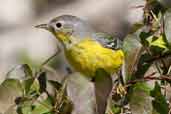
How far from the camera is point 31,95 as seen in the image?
1.11 meters

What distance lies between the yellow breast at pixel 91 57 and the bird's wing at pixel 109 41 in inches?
0.6

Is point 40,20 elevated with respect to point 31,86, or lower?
lower

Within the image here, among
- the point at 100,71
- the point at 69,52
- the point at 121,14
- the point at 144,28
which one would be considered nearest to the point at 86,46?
the point at 69,52

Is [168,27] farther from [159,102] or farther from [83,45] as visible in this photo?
[83,45]

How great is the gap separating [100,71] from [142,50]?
138 mm

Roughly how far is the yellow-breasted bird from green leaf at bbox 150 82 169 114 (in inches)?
12.9

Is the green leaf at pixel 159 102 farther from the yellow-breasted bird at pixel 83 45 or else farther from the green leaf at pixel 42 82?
the yellow-breasted bird at pixel 83 45

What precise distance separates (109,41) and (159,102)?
0.66m

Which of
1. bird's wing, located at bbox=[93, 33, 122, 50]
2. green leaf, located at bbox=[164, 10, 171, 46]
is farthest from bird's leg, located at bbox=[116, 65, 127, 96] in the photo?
bird's wing, located at bbox=[93, 33, 122, 50]

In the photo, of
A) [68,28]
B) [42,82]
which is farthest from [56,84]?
[68,28]

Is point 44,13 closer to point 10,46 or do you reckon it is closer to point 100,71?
point 10,46

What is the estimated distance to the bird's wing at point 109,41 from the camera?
1621 millimetres

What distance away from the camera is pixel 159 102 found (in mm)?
1052

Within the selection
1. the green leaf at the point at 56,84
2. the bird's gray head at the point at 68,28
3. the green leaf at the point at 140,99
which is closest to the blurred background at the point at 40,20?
the bird's gray head at the point at 68,28
